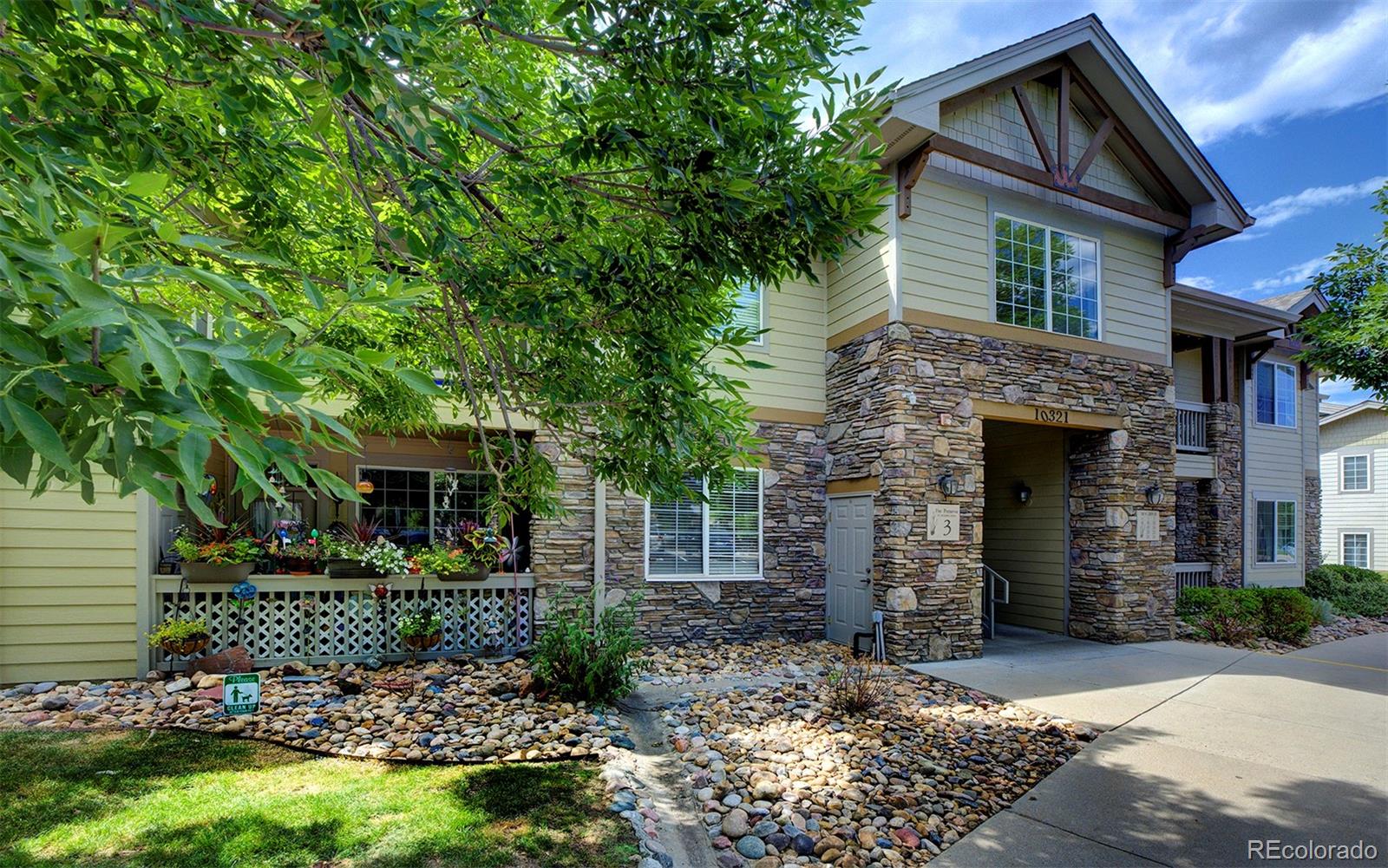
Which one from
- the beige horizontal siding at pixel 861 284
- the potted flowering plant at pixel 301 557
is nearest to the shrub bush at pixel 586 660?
the potted flowering plant at pixel 301 557

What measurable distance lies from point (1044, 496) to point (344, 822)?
9.92 metres

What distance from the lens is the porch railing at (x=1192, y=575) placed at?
36.5ft

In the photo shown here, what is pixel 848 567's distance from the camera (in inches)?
330

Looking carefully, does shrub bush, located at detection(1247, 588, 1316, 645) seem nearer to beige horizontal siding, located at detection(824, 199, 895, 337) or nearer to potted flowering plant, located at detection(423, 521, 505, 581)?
beige horizontal siding, located at detection(824, 199, 895, 337)

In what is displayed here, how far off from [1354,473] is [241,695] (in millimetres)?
27594

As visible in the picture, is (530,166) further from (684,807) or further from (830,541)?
(830,541)

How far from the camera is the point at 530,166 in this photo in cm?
311

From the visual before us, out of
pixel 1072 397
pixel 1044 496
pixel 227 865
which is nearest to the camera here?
pixel 227 865

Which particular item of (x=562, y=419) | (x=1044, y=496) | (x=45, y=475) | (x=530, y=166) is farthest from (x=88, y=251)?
(x=1044, y=496)

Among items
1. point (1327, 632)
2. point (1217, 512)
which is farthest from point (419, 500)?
point (1327, 632)

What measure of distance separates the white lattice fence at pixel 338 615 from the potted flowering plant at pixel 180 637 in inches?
9.1

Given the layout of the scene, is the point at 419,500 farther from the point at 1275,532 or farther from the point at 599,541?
the point at 1275,532

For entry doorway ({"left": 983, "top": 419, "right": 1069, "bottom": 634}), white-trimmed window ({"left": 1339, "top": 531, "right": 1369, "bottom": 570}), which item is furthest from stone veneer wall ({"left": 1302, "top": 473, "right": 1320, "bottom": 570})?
entry doorway ({"left": 983, "top": 419, "right": 1069, "bottom": 634})

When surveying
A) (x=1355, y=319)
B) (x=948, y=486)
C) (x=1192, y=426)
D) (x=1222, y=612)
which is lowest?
(x=1222, y=612)
